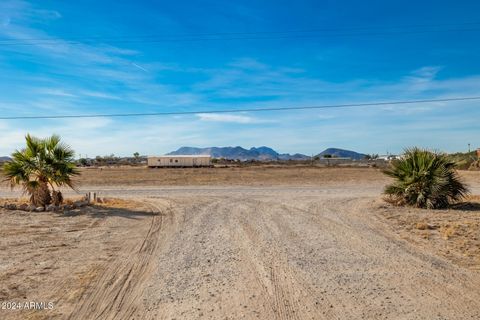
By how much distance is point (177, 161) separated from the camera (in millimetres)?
76375

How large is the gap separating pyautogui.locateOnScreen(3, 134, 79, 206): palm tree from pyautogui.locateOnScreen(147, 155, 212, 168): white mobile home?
59898mm

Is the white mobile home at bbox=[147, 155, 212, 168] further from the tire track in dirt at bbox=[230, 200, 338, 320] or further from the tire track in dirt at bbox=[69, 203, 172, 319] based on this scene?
the tire track in dirt at bbox=[69, 203, 172, 319]

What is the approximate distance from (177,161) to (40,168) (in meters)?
62.3

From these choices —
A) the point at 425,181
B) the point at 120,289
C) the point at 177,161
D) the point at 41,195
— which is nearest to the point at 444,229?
the point at 425,181

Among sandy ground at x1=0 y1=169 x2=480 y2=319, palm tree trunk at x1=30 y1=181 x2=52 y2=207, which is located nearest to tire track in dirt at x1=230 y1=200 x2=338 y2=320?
sandy ground at x1=0 y1=169 x2=480 y2=319

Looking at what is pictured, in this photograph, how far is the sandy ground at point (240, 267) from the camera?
5207 millimetres

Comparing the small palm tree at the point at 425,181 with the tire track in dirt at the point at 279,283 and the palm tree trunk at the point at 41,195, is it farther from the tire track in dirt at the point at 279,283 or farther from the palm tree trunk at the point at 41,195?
the palm tree trunk at the point at 41,195

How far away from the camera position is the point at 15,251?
27.0 feet

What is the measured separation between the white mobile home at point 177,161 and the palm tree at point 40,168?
59898 mm

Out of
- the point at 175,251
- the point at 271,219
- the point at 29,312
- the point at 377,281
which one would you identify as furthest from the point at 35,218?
the point at 377,281

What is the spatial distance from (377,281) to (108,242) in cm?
601

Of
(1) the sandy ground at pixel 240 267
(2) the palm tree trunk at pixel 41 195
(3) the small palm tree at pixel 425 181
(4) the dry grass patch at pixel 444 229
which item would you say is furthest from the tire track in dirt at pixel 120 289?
(3) the small palm tree at pixel 425 181

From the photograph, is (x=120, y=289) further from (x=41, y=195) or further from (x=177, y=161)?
→ (x=177, y=161)

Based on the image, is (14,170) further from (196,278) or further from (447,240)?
(447,240)
